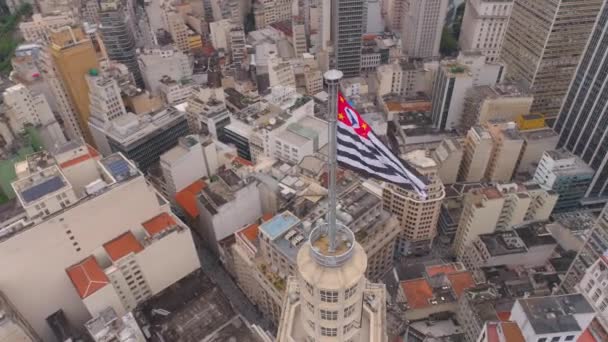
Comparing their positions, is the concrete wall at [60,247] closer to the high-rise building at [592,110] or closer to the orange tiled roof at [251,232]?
the orange tiled roof at [251,232]

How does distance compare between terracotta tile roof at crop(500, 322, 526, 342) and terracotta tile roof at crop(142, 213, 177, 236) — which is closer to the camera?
terracotta tile roof at crop(500, 322, 526, 342)

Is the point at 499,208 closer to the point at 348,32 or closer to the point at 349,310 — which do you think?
the point at 349,310

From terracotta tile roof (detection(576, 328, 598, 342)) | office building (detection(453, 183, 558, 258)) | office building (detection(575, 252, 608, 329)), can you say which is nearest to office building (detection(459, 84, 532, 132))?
office building (detection(453, 183, 558, 258))

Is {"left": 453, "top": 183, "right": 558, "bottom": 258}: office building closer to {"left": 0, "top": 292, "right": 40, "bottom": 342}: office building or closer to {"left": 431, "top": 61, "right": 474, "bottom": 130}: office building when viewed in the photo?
{"left": 431, "top": 61, "right": 474, "bottom": 130}: office building

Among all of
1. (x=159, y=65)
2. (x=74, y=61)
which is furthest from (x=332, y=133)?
(x=159, y=65)

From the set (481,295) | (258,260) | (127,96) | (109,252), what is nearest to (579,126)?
(481,295)
